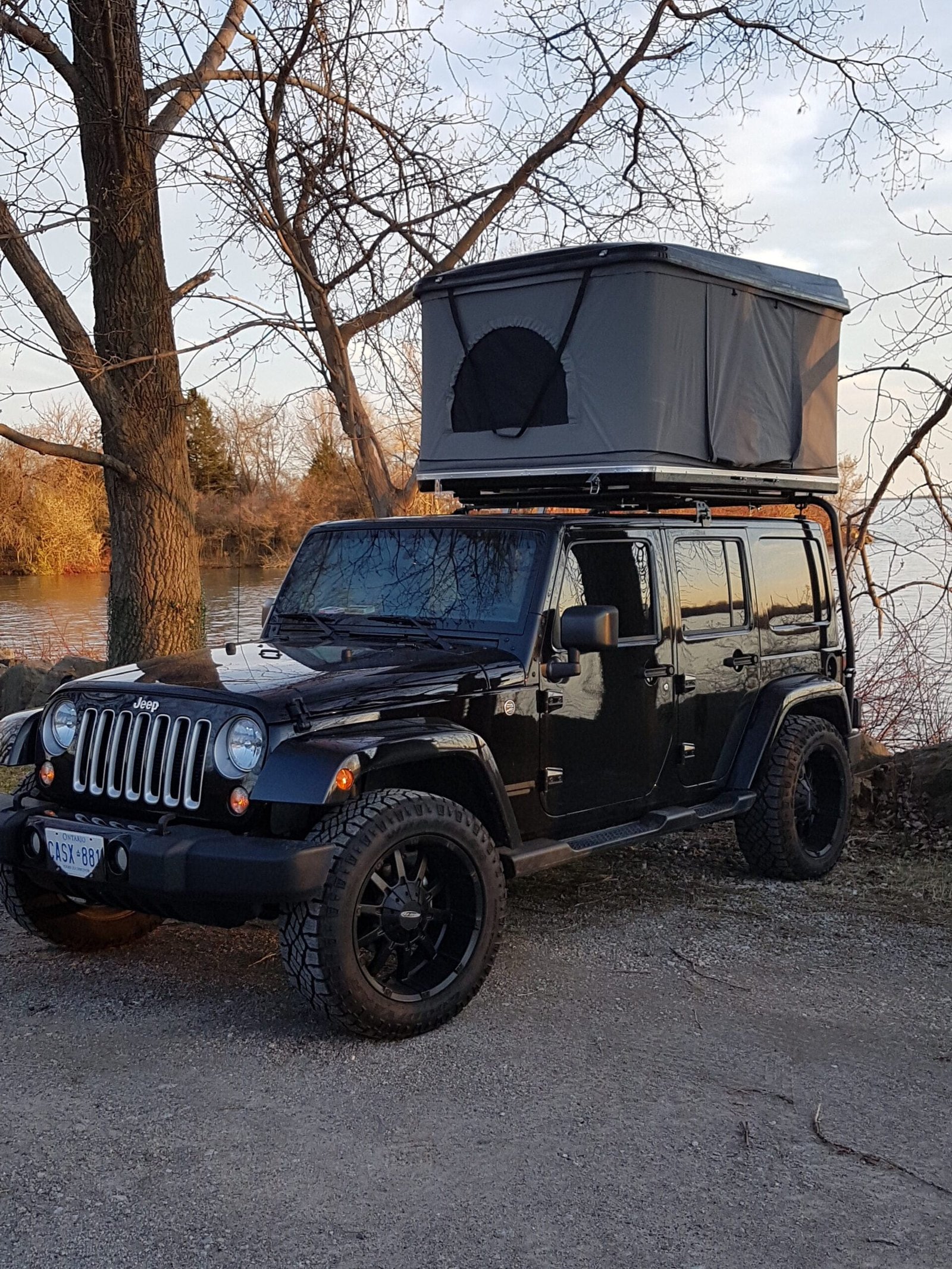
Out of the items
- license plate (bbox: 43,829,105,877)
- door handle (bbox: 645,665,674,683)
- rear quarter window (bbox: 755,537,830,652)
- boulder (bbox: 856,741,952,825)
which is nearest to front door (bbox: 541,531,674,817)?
door handle (bbox: 645,665,674,683)

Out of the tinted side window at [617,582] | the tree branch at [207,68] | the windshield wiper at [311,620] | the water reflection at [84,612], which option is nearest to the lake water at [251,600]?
the water reflection at [84,612]

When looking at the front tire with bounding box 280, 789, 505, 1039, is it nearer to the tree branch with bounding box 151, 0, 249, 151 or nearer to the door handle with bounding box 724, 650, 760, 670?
the door handle with bounding box 724, 650, 760, 670

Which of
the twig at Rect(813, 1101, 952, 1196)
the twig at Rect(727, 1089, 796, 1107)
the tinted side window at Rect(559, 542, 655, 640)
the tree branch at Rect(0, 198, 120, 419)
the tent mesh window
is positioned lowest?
the twig at Rect(813, 1101, 952, 1196)

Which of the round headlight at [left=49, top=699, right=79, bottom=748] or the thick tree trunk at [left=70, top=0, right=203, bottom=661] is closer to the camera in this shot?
the round headlight at [left=49, top=699, right=79, bottom=748]

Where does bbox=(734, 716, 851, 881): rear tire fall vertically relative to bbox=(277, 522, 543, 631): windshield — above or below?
below

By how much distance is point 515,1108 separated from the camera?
414 centimetres

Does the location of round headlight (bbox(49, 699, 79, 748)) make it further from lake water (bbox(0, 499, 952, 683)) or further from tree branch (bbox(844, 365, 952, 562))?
tree branch (bbox(844, 365, 952, 562))

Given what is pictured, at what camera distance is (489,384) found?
6.45 m

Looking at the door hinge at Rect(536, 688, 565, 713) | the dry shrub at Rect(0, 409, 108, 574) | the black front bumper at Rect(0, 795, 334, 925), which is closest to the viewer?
the black front bumper at Rect(0, 795, 334, 925)

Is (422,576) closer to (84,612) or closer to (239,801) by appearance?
(239,801)

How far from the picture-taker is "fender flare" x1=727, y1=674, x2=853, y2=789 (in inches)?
259

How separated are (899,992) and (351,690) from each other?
8.25 feet

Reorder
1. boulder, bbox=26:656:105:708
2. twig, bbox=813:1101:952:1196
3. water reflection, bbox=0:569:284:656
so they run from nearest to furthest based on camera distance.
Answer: twig, bbox=813:1101:952:1196
boulder, bbox=26:656:105:708
water reflection, bbox=0:569:284:656

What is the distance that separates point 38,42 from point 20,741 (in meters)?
6.70
